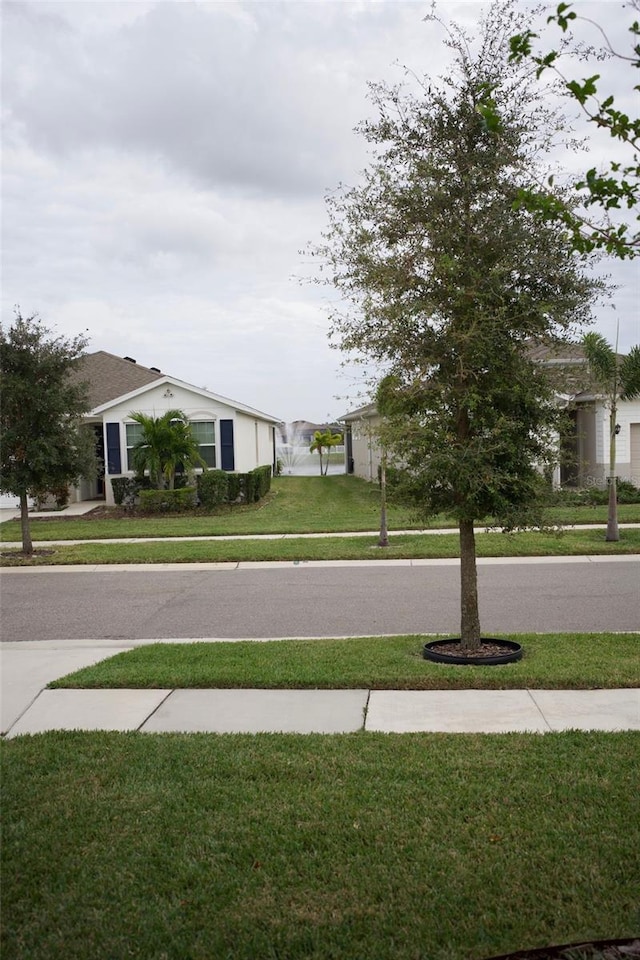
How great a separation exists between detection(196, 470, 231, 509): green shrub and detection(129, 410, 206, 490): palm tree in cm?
71

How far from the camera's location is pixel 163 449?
25.7 m

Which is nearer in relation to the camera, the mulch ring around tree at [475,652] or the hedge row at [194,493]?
the mulch ring around tree at [475,652]

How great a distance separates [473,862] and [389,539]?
556 inches

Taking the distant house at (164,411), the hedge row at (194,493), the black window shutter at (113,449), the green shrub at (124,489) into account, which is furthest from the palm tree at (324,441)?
the green shrub at (124,489)

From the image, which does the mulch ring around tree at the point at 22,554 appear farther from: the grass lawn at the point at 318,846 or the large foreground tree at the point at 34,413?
the grass lawn at the point at 318,846

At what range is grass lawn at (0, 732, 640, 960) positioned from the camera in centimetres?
370

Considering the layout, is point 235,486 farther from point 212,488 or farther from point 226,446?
point 226,446

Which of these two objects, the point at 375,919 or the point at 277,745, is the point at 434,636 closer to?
the point at 277,745

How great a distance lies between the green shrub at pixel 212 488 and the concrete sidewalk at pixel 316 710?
58.0 ft

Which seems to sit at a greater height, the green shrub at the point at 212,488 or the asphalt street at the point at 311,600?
the green shrub at the point at 212,488

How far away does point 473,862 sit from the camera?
4230mm

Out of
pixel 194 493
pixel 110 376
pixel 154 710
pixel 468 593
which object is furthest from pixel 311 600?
pixel 110 376

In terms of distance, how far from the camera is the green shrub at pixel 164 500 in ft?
83.0

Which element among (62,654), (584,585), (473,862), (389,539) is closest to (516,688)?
(473,862)
